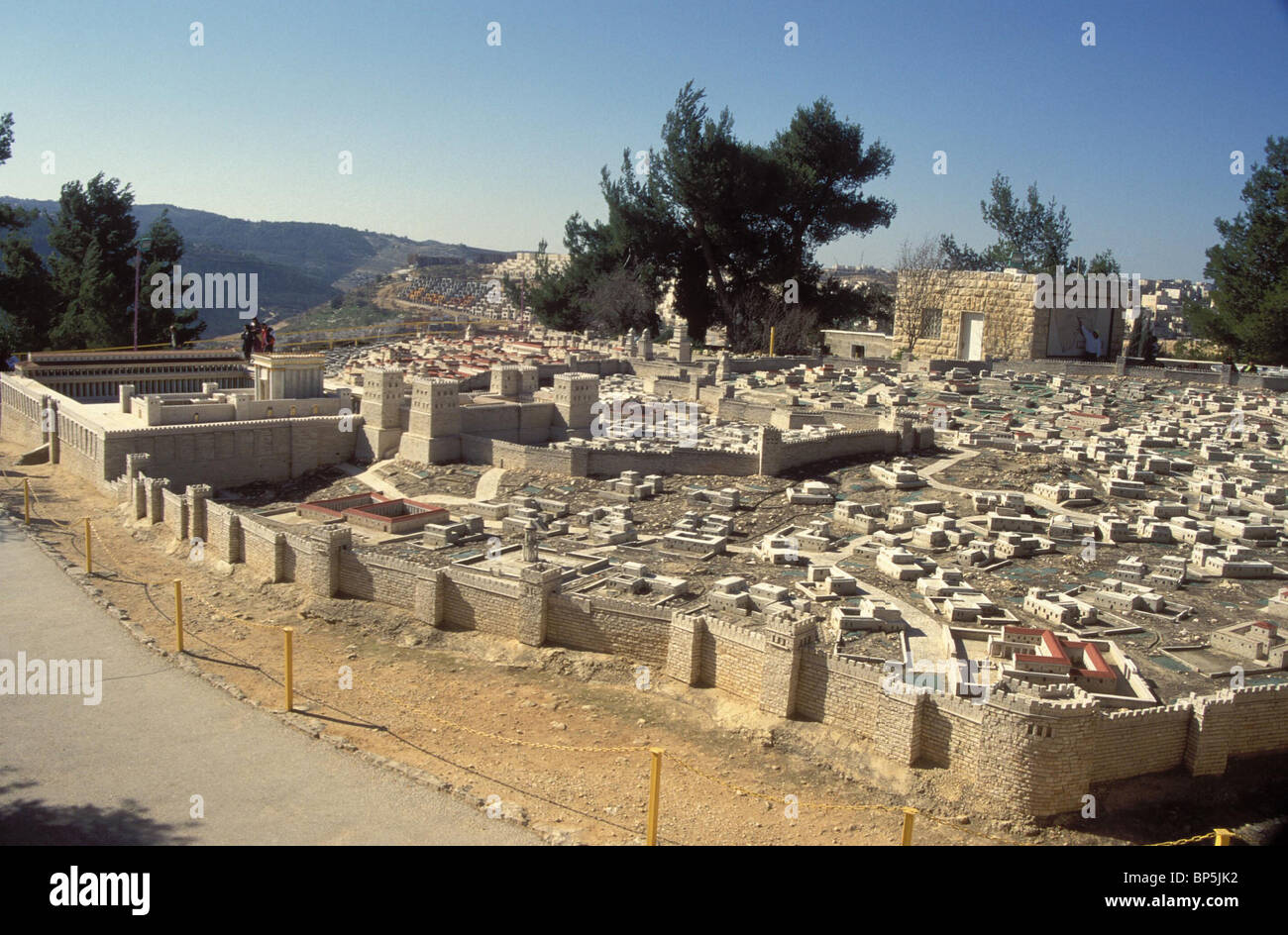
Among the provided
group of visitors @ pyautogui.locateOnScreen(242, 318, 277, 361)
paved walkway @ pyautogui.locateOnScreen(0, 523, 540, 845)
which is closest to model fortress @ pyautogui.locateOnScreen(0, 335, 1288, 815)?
group of visitors @ pyautogui.locateOnScreen(242, 318, 277, 361)

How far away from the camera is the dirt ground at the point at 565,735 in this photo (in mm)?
12406

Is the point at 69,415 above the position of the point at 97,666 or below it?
above

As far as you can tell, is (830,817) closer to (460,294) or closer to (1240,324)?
(1240,324)

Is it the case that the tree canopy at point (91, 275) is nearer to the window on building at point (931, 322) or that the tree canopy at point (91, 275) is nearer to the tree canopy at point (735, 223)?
the tree canopy at point (735, 223)

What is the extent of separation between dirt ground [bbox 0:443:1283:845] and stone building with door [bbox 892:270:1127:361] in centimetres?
3332

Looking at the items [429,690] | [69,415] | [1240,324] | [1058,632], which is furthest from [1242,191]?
[69,415]

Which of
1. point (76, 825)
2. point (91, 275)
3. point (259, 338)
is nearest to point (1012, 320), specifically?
point (259, 338)

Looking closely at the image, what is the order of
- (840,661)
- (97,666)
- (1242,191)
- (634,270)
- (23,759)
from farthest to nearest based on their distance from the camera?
(634,270)
(1242,191)
(97,666)
(840,661)
(23,759)

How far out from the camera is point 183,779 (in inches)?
471

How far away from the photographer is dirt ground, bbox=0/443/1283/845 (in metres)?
12.4

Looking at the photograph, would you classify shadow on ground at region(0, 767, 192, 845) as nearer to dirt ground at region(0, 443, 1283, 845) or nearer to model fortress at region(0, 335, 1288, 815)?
dirt ground at region(0, 443, 1283, 845)

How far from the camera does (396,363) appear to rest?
133 ft

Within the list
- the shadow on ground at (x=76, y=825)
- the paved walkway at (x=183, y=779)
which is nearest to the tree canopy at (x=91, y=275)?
the paved walkway at (x=183, y=779)

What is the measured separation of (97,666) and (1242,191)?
137ft
